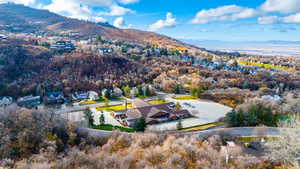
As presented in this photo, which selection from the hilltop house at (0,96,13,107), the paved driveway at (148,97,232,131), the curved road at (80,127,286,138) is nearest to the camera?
the curved road at (80,127,286,138)

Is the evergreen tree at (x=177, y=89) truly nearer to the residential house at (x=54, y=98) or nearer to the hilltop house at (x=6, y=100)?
the residential house at (x=54, y=98)

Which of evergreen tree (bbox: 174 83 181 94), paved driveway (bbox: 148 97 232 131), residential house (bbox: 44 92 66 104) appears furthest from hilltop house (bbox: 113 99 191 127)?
residential house (bbox: 44 92 66 104)

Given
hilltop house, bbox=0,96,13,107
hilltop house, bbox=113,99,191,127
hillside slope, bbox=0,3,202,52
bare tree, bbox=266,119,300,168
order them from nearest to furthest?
bare tree, bbox=266,119,300,168 < hilltop house, bbox=113,99,191,127 < hilltop house, bbox=0,96,13,107 < hillside slope, bbox=0,3,202,52

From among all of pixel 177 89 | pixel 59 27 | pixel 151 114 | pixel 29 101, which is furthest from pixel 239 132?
pixel 59 27

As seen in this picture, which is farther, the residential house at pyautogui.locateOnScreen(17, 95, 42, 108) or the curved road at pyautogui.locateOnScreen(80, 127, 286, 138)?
the residential house at pyautogui.locateOnScreen(17, 95, 42, 108)

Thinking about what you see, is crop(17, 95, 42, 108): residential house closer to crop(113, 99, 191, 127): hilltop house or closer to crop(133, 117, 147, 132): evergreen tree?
crop(113, 99, 191, 127): hilltop house

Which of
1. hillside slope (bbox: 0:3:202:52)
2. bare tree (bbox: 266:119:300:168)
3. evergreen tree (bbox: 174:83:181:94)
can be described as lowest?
evergreen tree (bbox: 174:83:181:94)

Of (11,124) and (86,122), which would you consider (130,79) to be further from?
(11,124)
